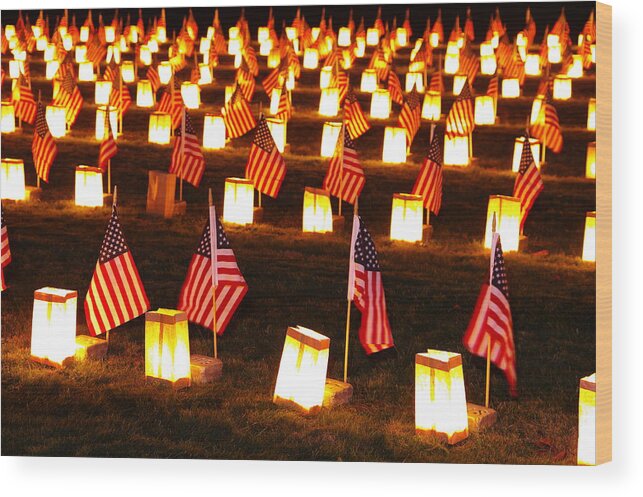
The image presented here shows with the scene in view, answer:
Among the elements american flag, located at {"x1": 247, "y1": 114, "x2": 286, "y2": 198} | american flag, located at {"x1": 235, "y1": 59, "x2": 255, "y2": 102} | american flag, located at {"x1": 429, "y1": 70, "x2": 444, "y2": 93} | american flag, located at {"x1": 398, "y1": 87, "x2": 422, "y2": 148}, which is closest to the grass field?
american flag, located at {"x1": 247, "y1": 114, "x2": 286, "y2": 198}

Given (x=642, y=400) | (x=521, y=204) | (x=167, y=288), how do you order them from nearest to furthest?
(x=642, y=400) → (x=167, y=288) → (x=521, y=204)

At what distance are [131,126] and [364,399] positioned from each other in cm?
505

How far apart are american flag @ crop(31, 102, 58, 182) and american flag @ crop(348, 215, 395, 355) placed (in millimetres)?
3616

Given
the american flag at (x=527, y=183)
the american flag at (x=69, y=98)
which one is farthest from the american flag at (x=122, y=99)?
the american flag at (x=527, y=183)

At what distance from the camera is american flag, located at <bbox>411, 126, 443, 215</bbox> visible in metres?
10.8

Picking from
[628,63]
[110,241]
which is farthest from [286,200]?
[628,63]

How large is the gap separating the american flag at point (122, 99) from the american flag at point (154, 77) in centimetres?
29

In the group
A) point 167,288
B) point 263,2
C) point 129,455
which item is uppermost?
point 263,2

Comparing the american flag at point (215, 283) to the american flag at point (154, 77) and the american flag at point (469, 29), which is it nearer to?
the american flag at point (469, 29)

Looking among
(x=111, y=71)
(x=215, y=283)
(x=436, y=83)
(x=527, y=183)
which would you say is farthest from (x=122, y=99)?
(x=215, y=283)

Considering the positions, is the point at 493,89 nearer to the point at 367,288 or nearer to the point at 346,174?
the point at 346,174

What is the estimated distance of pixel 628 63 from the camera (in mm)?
8570

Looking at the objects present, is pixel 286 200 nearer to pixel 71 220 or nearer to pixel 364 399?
pixel 71 220

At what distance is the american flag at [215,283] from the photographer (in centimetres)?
884
